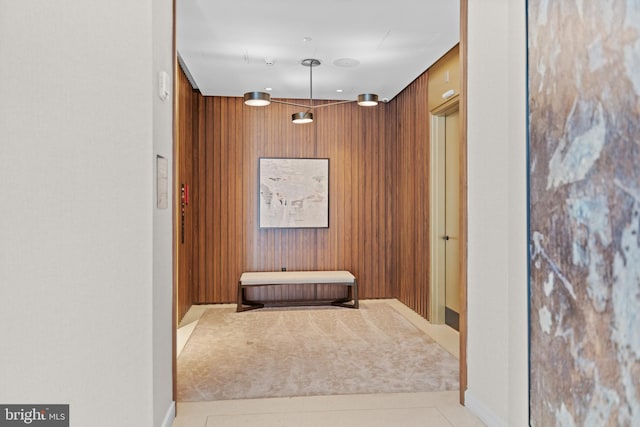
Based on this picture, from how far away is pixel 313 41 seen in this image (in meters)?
3.99

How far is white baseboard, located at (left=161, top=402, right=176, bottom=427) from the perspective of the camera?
2.34m

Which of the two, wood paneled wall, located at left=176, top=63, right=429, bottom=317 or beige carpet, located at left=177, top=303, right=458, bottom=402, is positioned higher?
wood paneled wall, located at left=176, top=63, right=429, bottom=317

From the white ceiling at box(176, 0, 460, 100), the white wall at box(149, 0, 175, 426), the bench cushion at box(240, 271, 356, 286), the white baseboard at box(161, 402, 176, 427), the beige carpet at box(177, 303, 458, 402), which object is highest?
the white ceiling at box(176, 0, 460, 100)

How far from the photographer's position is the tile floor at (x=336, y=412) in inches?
97.7

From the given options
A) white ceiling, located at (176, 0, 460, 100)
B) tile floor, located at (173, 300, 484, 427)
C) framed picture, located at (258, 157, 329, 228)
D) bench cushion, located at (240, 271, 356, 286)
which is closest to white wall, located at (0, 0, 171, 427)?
tile floor, located at (173, 300, 484, 427)

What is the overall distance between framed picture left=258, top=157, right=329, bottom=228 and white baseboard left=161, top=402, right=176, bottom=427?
11.5 feet

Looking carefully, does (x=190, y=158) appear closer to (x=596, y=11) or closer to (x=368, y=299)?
(x=368, y=299)

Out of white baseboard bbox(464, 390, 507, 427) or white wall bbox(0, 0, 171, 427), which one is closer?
white wall bbox(0, 0, 171, 427)

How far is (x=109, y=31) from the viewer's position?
6.68 feet

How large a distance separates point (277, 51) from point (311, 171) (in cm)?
204

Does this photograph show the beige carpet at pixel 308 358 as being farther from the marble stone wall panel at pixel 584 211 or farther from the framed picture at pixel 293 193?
the marble stone wall panel at pixel 584 211

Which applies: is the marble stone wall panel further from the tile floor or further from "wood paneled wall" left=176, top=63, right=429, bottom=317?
"wood paneled wall" left=176, top=63, right=429, bottom=317

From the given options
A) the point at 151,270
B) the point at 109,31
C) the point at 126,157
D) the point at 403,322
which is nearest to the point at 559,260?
the point at 151,270

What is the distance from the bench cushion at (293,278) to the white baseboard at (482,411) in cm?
287
